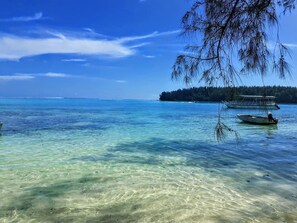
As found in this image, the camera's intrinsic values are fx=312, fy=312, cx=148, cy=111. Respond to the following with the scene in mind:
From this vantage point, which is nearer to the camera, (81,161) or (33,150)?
(81,161)

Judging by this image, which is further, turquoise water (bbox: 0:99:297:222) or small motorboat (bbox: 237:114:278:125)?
small motorboat (bbox: 237:114:278:125)

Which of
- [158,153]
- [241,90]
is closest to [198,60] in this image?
[241,90]

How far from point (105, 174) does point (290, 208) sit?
14.7 feet

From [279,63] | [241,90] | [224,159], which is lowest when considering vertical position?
[224,159]

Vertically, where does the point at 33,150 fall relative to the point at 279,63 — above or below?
below

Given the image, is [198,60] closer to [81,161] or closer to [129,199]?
[129,199]

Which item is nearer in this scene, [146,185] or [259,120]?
[146,185]

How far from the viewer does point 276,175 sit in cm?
815

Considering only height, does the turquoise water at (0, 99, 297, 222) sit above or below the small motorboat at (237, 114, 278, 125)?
above

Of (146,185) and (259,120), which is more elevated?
(146,185)

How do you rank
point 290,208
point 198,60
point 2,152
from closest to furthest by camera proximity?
point 198,60 < point 290,208 < point 2,152

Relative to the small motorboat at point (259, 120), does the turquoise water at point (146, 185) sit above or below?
above

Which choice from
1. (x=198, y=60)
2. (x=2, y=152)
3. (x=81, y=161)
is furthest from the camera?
(x=2, y=152)

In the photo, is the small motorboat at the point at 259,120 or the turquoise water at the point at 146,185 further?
the small motorboat at the point at 259,120
